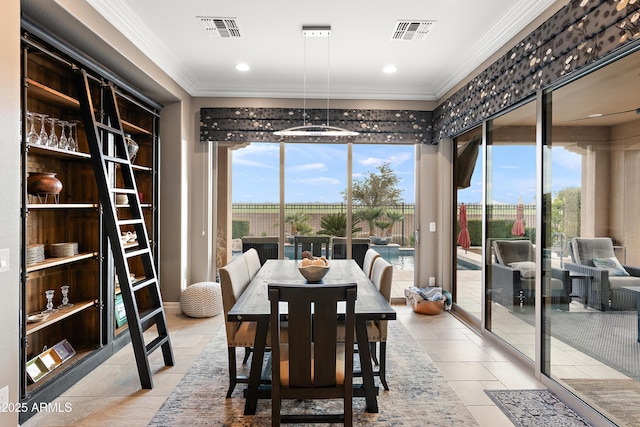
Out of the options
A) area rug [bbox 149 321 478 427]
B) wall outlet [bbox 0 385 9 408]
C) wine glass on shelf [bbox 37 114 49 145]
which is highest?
wine glass on shelf [bbox 37 114 49 145]

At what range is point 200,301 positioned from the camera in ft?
14.9

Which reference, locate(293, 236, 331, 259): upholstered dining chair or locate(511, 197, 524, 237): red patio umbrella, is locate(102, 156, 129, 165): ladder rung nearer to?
locate(293, 236, 331, 259): upholstered dining chair

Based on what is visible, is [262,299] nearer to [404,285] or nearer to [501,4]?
[501,4]

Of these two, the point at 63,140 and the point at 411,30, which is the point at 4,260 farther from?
the point at 411,30

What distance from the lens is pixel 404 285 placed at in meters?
5.40

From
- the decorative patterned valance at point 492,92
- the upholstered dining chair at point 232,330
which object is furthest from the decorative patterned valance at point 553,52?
the upholstered dining chair at point 232,330

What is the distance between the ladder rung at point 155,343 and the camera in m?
2.93

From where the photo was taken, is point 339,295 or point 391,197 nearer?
point 339,295

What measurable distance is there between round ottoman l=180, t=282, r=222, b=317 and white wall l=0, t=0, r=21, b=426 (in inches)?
94.9

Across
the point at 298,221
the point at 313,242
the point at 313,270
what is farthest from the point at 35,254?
the point at 298,221

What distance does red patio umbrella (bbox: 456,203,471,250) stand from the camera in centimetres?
449

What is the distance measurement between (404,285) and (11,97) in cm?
462

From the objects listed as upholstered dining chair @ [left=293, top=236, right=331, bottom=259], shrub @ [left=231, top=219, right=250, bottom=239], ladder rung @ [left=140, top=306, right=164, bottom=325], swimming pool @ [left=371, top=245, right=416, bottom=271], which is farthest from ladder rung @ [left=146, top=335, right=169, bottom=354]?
swimming pool @ [left=371, top=245, right=416, bottom=271]

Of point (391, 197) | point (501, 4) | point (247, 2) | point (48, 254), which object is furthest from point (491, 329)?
point (48, 254)
